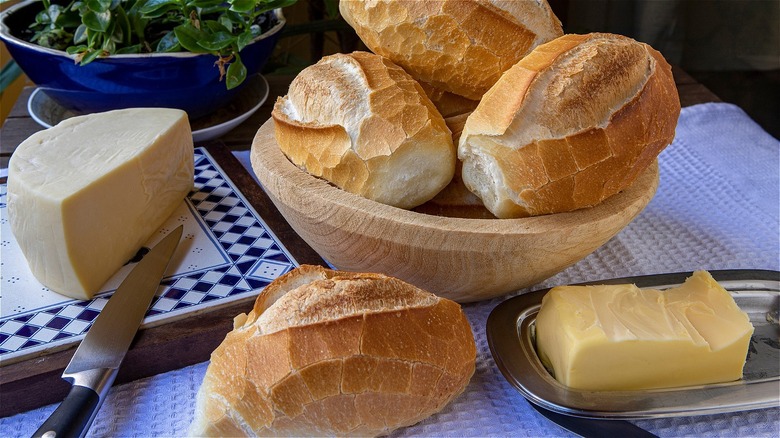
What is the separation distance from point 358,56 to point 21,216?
397mm

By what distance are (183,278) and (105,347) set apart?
0.13 m

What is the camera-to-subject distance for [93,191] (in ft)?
2.50

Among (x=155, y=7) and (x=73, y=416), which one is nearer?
(x=73, y=416)

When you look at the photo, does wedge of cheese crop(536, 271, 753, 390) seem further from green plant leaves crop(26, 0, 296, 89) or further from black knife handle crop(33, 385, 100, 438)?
green plant leaves crop(26, 0, 296, 89)

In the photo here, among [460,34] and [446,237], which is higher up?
[460,34]

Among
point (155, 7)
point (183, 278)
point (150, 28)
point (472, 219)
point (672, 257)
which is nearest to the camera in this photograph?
point (472, 219)

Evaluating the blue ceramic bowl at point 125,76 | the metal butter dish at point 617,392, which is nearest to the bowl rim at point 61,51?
the blue ceramic bowl at point 125,76

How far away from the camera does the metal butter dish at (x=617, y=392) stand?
575 mm

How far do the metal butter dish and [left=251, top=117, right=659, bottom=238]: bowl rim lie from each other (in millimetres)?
83

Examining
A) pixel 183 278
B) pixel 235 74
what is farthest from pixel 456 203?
pixel 235 74

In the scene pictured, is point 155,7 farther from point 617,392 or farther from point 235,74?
point 617,392

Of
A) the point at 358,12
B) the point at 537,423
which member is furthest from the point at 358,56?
the point at 537,423

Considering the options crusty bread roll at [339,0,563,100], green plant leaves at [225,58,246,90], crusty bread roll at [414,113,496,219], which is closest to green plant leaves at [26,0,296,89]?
green plant leaves at [225,58,246,90]

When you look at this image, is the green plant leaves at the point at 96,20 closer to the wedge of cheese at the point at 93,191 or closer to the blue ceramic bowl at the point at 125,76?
the blue ceramic bowl at the point at 125,76
